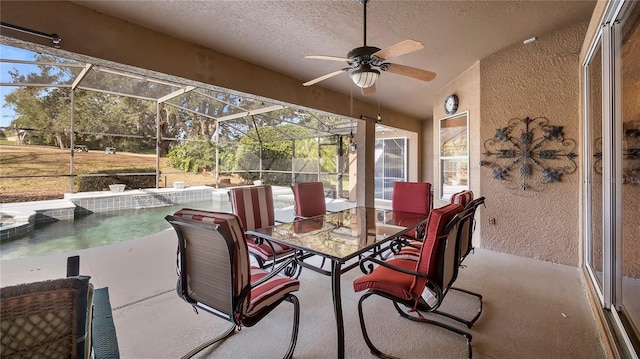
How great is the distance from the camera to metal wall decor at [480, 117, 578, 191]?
10.8ft

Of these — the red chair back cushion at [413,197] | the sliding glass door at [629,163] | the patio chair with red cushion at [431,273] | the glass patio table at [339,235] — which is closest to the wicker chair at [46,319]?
the glass patio table at [339,235]

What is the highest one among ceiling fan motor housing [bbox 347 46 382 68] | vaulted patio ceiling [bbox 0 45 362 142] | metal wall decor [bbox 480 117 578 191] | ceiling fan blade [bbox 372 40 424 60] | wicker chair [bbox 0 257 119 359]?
vaulted patio ceiling [bbox 0 45 362 142]

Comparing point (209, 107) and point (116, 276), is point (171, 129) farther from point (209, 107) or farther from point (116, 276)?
point (116, 276)

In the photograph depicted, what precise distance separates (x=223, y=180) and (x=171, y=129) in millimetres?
2112

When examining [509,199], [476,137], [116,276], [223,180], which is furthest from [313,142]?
[116,276]

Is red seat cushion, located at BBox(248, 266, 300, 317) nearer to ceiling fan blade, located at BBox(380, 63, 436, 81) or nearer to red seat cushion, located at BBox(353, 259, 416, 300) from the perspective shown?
red seat cushion, located at BBox(353, 259, 416, 300)

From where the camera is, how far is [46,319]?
0.68m

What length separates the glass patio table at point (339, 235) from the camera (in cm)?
176

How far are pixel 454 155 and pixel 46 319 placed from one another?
195 inches

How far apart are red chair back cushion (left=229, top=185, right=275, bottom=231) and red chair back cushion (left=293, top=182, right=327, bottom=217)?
13.9 inches

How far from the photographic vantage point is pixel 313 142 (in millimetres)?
8805

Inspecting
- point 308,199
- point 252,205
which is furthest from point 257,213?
point 308,199

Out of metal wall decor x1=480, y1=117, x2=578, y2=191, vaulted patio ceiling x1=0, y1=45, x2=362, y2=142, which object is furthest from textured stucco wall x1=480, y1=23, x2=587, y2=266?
vaulted patio ceiling x1=0, y1=45, x2=362, y2=142

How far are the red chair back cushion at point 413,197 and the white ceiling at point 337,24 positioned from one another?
165cm
